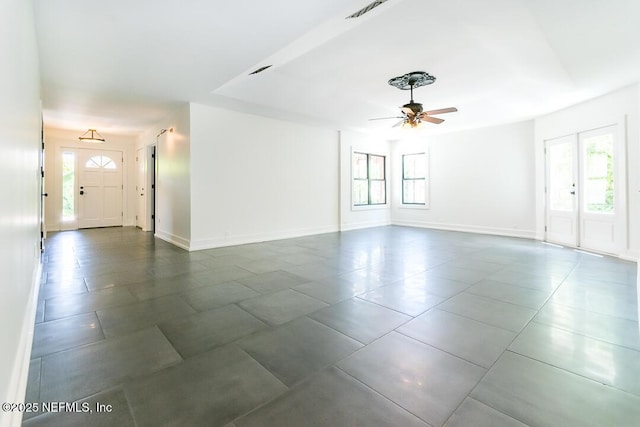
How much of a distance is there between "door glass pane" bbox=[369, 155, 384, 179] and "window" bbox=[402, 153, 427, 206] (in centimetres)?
71

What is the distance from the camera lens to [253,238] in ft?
20.7

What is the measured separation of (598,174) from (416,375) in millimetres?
5924

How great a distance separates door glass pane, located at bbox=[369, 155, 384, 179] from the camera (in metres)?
9.13

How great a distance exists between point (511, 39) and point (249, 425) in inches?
164

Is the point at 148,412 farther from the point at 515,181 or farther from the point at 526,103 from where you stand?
the point at 515,181

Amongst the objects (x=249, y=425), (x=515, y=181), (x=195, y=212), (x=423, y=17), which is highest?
(x=423, y=17)

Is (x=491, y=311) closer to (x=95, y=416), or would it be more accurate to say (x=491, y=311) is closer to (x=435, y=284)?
(x=435, y=284)

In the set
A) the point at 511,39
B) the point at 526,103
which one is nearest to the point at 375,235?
the point at 526,103

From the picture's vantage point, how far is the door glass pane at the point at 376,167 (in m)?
9.13

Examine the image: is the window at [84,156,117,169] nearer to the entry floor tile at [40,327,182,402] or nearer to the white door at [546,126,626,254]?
the entry floor tile at [40,327,182,402]

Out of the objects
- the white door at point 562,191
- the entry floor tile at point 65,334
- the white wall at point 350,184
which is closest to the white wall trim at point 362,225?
the white wall at point 350,184

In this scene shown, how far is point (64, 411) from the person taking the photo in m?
1.45

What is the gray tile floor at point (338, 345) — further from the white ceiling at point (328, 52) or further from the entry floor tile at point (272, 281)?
the white ceiling at point (328, 52)

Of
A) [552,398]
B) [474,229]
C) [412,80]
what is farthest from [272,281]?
[474,229]
